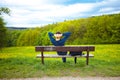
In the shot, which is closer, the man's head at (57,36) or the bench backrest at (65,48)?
the bench backrest at (65,48)

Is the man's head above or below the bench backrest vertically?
above

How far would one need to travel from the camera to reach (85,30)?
A: 2520 cm

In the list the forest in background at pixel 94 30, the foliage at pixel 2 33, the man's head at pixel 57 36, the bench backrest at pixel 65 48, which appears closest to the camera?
the bench backrest at pixel 65 48

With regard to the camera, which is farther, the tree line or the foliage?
the tree line

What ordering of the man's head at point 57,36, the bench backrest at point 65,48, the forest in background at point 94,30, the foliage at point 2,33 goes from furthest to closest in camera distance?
the forest in background at point 94,30 → the foliage at point 2,33 → the man's head at point 57,36 → the bench backrest at point 65,48

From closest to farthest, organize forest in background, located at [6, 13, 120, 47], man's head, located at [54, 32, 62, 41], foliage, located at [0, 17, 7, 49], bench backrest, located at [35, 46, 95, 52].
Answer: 1. bench backrest, located at [35, 46, 95, 52]
2. man's head, located at [54, 32, 62, 41]
3. foliage, located at [0, 17, 7, 49]
4. forest in background, located at [6, 13, 120, 47]

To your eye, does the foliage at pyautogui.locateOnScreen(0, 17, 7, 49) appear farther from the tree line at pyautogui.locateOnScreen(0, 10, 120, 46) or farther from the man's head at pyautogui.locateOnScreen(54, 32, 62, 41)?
the tree line at pyautogui.locateOnScreen(0, 10, 120, 46)

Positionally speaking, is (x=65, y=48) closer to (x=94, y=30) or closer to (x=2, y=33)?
(x=2, y=33)

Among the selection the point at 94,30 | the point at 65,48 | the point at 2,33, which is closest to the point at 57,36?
the point at 65,48

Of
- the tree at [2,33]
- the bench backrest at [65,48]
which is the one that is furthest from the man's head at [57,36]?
the tree at [2,33]

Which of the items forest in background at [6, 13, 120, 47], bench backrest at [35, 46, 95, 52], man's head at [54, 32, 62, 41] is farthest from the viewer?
forest in background at [6, 13, 120, 47]

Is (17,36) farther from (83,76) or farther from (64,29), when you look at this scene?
→ (83,76)

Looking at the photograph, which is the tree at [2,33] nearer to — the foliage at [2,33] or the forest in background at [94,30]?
the foliage at [2,33]

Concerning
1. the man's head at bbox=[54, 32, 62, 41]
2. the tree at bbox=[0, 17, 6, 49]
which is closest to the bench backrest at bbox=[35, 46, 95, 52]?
the man's head at bbox=[54, 32, 62, 41]
